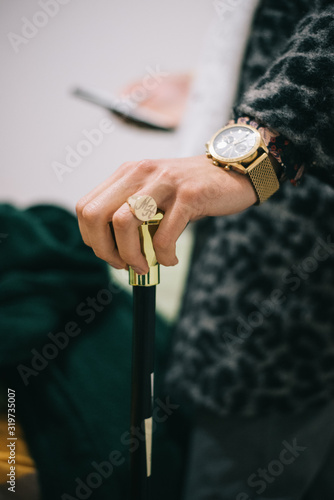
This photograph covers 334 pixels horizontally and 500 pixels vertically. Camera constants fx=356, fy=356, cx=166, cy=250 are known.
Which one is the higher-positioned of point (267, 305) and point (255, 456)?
point (267, 305)

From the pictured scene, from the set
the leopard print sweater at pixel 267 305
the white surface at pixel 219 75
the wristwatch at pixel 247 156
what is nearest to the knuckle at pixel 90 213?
the wristwatch at pixel 247 156

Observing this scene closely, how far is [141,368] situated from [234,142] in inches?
10.6

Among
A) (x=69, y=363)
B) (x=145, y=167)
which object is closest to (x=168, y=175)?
(x=145, y=167)

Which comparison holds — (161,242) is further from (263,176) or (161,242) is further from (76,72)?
(76,72)

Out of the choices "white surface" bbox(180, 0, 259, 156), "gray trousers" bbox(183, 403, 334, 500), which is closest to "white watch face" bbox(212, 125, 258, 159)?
"white surface" bbox(180, 0, 259, 156)

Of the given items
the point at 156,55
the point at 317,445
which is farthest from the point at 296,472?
the point at 156,55

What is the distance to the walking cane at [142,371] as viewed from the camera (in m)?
0.38

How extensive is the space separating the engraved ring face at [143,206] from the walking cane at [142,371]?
46mm

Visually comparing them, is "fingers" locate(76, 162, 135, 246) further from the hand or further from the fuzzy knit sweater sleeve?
the fuzzy knit sweater sleeve

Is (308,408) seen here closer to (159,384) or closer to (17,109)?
(159,384)

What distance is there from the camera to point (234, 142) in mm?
384

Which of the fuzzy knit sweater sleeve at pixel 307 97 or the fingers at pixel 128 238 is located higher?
the fuzzy knit sweater sleeve at pixel 307 97

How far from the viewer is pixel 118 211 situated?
33cm

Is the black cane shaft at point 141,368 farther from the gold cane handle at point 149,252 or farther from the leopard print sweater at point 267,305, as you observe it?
the leopard print sweater at point 267,305
